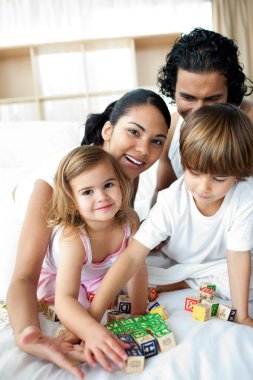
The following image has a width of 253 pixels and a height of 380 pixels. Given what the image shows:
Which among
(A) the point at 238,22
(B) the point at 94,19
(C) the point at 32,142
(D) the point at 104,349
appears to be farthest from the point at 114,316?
(A) the point at 238,22

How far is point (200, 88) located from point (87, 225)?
64 centimetres

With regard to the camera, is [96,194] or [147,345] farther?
[96,194]

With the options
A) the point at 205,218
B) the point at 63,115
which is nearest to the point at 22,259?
the point at 205,218

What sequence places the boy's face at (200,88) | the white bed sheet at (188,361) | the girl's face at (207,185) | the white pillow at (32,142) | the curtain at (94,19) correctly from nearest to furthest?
the white bed sheet at (188,361) → the girl's face at (207,185) → the boy's face at (200,88) → the white pillow at (32,142) → the curtain at (94,19)

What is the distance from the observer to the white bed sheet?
769mm

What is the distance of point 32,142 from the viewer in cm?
216

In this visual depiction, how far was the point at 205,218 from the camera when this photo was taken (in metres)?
1.17

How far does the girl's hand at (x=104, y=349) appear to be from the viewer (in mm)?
810

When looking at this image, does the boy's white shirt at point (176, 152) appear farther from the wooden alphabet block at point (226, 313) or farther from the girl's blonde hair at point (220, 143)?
the wooden alphabet block at point (226, 313)

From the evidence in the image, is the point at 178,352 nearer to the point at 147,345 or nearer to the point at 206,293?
the point at 147,345

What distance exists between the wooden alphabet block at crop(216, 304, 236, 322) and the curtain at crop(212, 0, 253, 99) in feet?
8.41

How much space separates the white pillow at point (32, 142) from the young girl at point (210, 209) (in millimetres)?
1114

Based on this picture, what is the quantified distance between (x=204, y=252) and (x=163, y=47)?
8.00 feet

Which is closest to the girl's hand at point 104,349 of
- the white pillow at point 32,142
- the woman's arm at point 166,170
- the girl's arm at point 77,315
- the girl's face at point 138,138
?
the girl's arm at point 77,315
